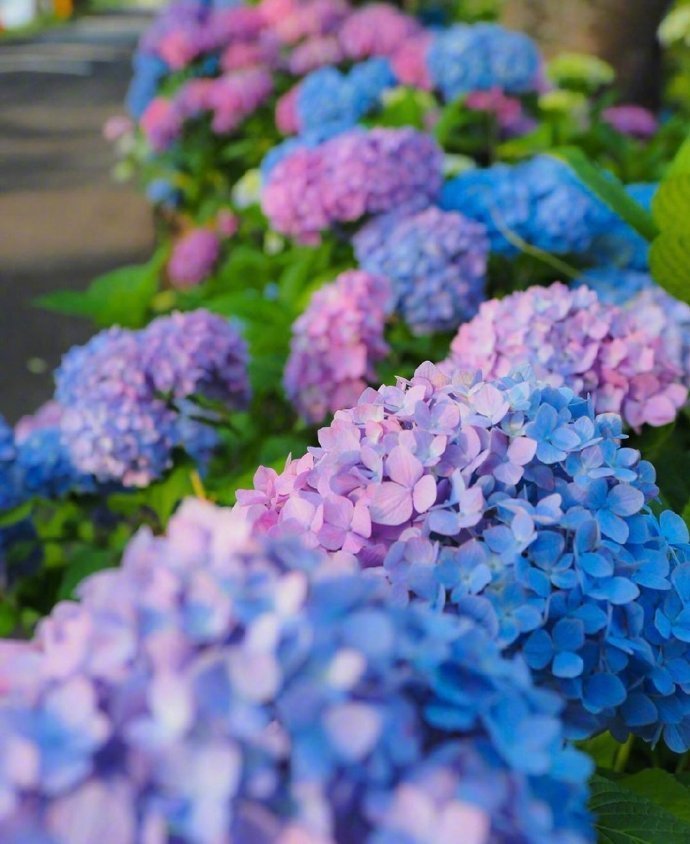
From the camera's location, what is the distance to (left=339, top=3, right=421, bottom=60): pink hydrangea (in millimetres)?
2852

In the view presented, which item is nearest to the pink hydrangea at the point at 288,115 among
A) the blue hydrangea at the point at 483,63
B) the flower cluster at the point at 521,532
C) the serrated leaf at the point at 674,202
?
the blue hydrangea at the point at 483,63

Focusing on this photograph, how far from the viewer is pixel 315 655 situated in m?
0.36

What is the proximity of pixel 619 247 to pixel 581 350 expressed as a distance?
72cm

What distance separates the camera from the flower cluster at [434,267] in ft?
4.50

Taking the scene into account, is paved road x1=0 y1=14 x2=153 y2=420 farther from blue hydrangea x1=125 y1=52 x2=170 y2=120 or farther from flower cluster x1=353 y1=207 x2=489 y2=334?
flower cluster x1=353 y1=207 x2=489 y2=334

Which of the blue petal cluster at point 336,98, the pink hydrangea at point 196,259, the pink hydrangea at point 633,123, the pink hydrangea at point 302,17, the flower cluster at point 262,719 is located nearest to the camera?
the flower cluster at point 262,719

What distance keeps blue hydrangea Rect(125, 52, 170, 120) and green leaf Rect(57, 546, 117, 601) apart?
256 cm

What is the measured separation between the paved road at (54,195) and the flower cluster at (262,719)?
3140 millimetres

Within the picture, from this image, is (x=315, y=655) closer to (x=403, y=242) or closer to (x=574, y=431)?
(x=574, y=431)

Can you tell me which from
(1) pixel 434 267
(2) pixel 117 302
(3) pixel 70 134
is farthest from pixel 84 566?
(3) pixel 70 134

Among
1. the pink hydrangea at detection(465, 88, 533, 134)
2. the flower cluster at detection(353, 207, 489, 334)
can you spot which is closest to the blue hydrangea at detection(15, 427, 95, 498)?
the flower cluster at detection(353, 207, 489, 334)

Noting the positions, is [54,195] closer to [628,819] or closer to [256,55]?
[256,55]

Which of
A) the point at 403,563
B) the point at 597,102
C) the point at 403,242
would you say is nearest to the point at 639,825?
the point at 403,563

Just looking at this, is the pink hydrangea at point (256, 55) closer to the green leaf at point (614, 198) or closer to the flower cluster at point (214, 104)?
the flower cluster at point (214, 104)
